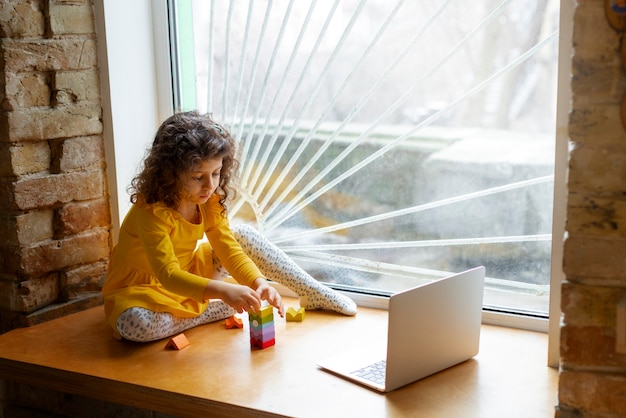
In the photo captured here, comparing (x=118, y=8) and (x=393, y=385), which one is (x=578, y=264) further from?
(x=118, y=8)

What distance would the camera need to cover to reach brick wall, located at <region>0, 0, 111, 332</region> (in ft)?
6.70

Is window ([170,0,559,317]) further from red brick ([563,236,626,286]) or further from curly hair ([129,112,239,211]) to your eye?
red brick ([563,236,626,286])

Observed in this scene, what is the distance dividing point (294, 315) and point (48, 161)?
0.76m

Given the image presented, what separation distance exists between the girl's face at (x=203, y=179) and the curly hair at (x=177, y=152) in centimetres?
1

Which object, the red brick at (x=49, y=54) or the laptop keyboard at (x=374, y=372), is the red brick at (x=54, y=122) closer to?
the red brick at (x=49, y=54)

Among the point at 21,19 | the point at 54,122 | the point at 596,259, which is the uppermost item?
the point at 21,19

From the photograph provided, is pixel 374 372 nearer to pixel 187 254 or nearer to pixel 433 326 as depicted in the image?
pixel 433 326

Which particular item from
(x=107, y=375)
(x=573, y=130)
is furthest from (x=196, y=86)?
(x=573, y=130)

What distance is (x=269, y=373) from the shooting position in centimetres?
182

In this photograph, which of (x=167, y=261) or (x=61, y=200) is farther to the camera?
(x=61, y=200)

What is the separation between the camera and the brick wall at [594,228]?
1344mm

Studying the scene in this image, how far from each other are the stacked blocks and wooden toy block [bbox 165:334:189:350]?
17cm

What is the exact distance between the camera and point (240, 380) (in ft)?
5.87

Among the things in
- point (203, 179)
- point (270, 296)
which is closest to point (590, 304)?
point (270, 296)
